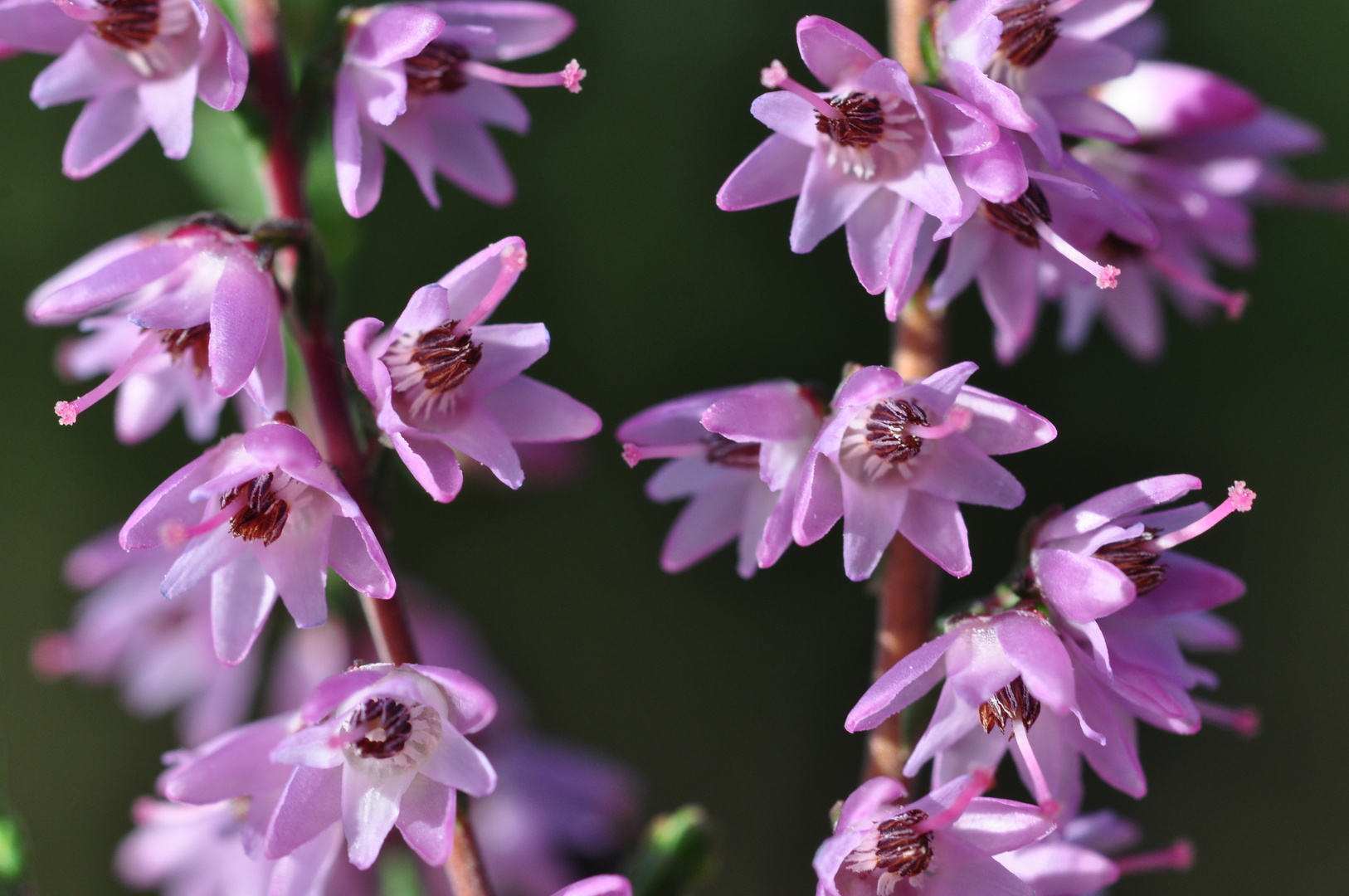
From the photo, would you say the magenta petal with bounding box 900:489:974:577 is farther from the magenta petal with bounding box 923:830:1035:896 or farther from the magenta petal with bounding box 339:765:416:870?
the magenta petal with bounding box 339:765:416:870

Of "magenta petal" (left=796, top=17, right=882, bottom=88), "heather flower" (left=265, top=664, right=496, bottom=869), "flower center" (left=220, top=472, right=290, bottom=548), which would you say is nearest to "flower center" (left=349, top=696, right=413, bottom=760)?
"heather flower" (left=265, top=664, right=496, bottom=869)

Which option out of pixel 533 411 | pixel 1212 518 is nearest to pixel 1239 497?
pixel 1212 518

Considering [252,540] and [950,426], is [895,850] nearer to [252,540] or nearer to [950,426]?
[950,426]

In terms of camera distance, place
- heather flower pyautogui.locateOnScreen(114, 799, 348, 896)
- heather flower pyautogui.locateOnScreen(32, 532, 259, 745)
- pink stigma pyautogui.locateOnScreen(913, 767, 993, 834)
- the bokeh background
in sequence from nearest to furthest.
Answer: pink stigma pyautogui.locateOnScreen(913, 767, 993, 834)
heather flower pyautogui.locateOnScreen(114, 799, 348, 896)
heather flower pyautogui.locateOnScreen(32, 532, 259, 745)
the bokeh background

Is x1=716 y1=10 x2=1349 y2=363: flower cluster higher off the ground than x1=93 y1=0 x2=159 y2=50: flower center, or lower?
lower

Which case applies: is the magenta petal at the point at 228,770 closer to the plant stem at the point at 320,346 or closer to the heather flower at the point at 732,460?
the plant stem at the point at 320,346

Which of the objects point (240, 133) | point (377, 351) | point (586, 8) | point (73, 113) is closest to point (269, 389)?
point (377, 351)

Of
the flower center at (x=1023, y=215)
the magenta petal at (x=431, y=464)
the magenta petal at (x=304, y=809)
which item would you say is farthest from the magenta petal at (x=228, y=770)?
the flower center at (x=1023, y=215)
